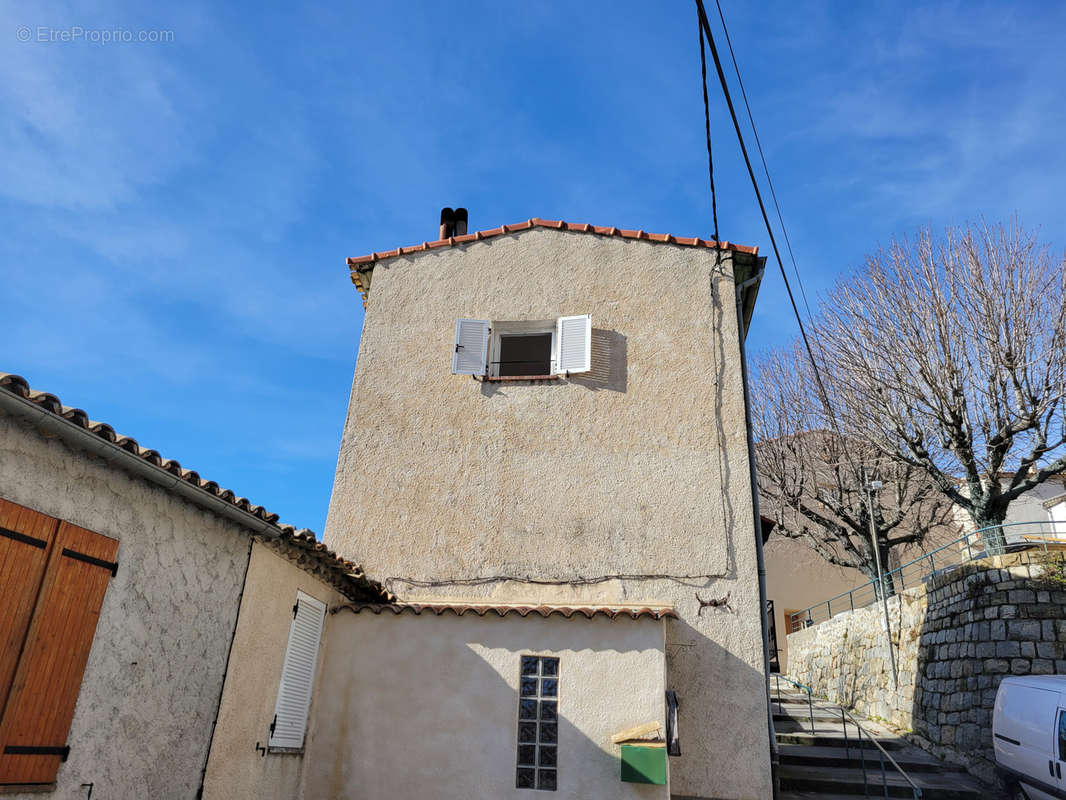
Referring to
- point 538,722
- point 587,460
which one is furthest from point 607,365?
point 538,722

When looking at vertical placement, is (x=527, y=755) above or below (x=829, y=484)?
below

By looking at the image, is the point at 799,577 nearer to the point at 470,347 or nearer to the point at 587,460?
the point at 587,460

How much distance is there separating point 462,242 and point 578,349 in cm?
267

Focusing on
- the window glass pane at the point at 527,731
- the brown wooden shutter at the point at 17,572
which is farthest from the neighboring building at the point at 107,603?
the window glass pane at the point at 527,731

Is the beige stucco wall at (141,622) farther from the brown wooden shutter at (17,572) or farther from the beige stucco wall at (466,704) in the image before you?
the beige stucco wall at (466,704)

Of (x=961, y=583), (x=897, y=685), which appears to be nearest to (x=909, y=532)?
(x=897, y=685)

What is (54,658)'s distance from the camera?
480 cm

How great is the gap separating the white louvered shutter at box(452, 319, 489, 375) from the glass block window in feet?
13.1

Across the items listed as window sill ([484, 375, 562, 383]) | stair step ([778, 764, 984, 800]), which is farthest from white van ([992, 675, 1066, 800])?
window sill ([484, 375, 562, 383])

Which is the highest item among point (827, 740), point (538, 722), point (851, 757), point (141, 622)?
point (141, 622)

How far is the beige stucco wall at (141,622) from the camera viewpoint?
16.1 feet

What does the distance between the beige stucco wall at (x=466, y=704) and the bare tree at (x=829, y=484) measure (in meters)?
12.6

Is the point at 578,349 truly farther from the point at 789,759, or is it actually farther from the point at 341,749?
the point at 789,759

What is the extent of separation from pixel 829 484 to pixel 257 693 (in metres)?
17.1
